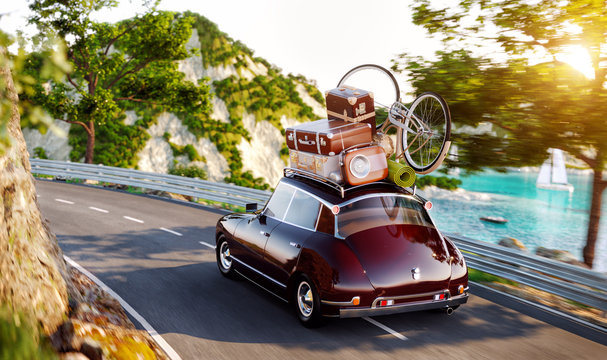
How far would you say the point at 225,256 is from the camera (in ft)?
29.1

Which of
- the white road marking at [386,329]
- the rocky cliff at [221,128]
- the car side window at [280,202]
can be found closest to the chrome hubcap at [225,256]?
the car side window at [280,202]

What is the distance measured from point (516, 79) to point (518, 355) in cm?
691

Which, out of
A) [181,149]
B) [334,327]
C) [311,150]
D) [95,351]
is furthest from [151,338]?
[181,149]

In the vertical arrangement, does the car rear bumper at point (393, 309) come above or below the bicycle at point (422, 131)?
below

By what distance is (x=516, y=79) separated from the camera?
10867 mm

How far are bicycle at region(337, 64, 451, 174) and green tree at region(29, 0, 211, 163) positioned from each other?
23.3 m

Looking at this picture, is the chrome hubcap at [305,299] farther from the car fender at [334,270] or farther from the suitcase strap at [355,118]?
the suitcase strap at [355,118]

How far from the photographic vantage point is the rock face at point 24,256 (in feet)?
13.5

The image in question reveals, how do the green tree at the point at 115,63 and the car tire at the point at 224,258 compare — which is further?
the green tree at the point at 115,63

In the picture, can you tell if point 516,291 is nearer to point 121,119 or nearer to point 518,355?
point 518,355

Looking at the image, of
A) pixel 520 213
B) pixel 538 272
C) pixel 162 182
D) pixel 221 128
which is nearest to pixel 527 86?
pixel 538 272

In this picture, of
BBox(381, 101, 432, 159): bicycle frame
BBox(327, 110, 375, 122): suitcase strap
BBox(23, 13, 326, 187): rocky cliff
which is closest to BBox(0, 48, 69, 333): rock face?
BBox(327, 110, 375, 122): suitcase strap

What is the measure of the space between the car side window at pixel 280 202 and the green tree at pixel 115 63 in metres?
22.4

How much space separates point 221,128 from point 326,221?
159 feet
